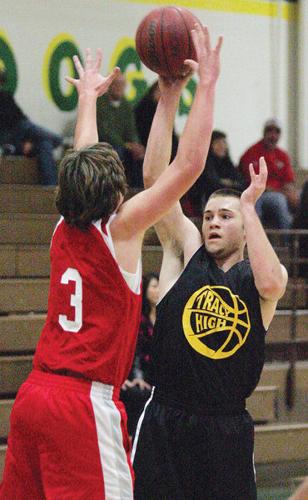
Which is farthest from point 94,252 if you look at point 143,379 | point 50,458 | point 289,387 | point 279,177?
point 279,177

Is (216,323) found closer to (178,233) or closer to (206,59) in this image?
(178,233)

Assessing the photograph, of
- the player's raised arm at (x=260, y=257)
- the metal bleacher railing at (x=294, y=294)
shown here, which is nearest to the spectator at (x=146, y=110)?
the metal bleacher railing at (x=294, y=294)

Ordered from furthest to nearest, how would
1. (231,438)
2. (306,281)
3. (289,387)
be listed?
(306,281) → (289,387) → (231,438)

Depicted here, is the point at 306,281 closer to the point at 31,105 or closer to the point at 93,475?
the point at 31,105

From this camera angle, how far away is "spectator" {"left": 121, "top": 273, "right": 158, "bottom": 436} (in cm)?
618

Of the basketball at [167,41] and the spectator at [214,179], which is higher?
the basketball at [167,41]

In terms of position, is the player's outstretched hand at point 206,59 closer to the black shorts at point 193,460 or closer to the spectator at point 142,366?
the black shorts at point 193,460

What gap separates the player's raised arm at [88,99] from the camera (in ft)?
11.1

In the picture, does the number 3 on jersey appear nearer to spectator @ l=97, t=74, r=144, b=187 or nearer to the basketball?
the basketball

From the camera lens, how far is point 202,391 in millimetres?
3604

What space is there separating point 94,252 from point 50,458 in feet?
2.06

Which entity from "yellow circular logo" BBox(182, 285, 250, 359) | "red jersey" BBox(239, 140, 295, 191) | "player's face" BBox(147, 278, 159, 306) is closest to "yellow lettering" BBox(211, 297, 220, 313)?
"yellow circular logo" BBox(182, 285, 250, 359)

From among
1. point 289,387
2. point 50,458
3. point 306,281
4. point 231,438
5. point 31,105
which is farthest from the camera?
point 31,105

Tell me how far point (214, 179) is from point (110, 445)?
18.0 feet
